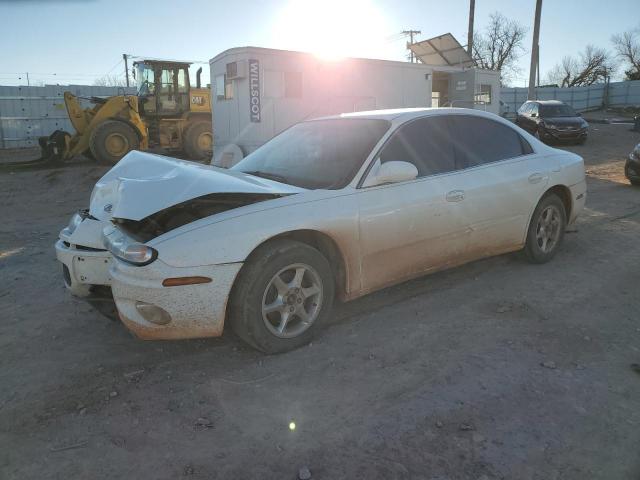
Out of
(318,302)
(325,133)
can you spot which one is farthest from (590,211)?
(318,302)

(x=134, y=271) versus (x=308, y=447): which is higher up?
(x=134, y=271)

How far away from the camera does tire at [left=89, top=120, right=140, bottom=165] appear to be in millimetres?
13594

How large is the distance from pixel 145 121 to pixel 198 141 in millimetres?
1828

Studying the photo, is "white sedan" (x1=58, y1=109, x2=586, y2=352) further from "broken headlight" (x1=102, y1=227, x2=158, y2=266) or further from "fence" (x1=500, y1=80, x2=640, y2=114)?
"fence" (x1=500, y1=80, x2=640, y2=114)

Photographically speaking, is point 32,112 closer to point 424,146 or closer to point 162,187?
point 162,187

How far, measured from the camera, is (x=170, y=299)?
282 centimetres

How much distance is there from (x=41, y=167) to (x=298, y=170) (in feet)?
42.2

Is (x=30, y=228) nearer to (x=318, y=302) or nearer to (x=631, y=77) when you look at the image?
(x=318, y=302)

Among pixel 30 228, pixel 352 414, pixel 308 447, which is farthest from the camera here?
pixel 30 228

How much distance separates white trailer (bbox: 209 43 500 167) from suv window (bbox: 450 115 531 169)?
A: 19.5 ft

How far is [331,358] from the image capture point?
10.3 ft

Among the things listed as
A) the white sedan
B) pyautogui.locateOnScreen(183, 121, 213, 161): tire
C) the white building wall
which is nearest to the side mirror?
the white sedan

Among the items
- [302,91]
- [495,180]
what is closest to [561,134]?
[302,91]

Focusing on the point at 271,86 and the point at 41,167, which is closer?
the point at 271,86
